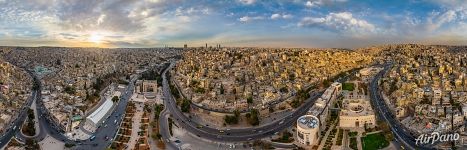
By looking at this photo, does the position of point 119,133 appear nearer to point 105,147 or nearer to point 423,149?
point 105,147

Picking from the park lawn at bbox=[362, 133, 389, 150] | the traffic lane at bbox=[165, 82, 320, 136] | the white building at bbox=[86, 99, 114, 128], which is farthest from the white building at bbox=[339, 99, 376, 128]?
the white building at bbox=[86, 99, 114, 128]

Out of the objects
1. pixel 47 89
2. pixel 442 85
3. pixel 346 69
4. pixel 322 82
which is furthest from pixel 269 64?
pixel 47 89

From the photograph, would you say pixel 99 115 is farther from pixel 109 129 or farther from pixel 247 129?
pixel 247 129

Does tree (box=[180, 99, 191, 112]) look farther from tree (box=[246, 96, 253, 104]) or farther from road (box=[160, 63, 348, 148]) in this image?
tree (box=[246, 96, 253, 104])

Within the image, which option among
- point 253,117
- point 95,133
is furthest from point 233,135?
point 95,133

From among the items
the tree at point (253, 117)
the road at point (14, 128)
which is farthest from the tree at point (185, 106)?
the road at point (14, 128)

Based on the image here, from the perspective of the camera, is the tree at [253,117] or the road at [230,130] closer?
the road at [230,130]

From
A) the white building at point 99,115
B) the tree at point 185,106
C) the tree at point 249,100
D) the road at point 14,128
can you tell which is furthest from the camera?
the tree at point 249,100

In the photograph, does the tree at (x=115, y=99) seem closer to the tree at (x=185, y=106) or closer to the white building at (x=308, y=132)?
the tree at (x=185, y=106)
